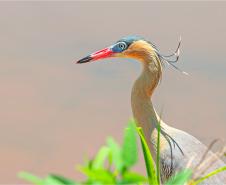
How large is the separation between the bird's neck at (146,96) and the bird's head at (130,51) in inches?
2.8

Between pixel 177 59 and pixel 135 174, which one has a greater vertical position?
pixel 135 174

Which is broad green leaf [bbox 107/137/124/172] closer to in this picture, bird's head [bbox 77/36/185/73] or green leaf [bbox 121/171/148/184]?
green leaf [bbox 121/171/148/184]

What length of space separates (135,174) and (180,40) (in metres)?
4.26

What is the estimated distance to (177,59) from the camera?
5016 mm

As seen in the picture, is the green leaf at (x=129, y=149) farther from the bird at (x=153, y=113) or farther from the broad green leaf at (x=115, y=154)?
the bird at (x=153, y=113)

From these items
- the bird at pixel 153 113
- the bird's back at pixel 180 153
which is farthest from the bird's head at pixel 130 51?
the bird's back at pixel 180 153

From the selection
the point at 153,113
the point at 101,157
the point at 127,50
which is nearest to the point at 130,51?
the point at 127,50

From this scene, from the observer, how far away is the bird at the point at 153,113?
454 cm

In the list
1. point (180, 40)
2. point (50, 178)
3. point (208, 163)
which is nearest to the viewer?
point (50, 178)

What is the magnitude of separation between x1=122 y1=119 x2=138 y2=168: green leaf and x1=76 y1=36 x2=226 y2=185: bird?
3.47m

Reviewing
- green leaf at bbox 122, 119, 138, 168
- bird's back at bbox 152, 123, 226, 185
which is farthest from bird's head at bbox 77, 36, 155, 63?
green leaf at bbox 122, 119, 138, 168

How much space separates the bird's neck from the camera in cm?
496

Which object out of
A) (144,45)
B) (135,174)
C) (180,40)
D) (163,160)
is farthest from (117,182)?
(144,45)

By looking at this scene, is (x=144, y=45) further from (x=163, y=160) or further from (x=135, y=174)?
(x=135, y=174)
